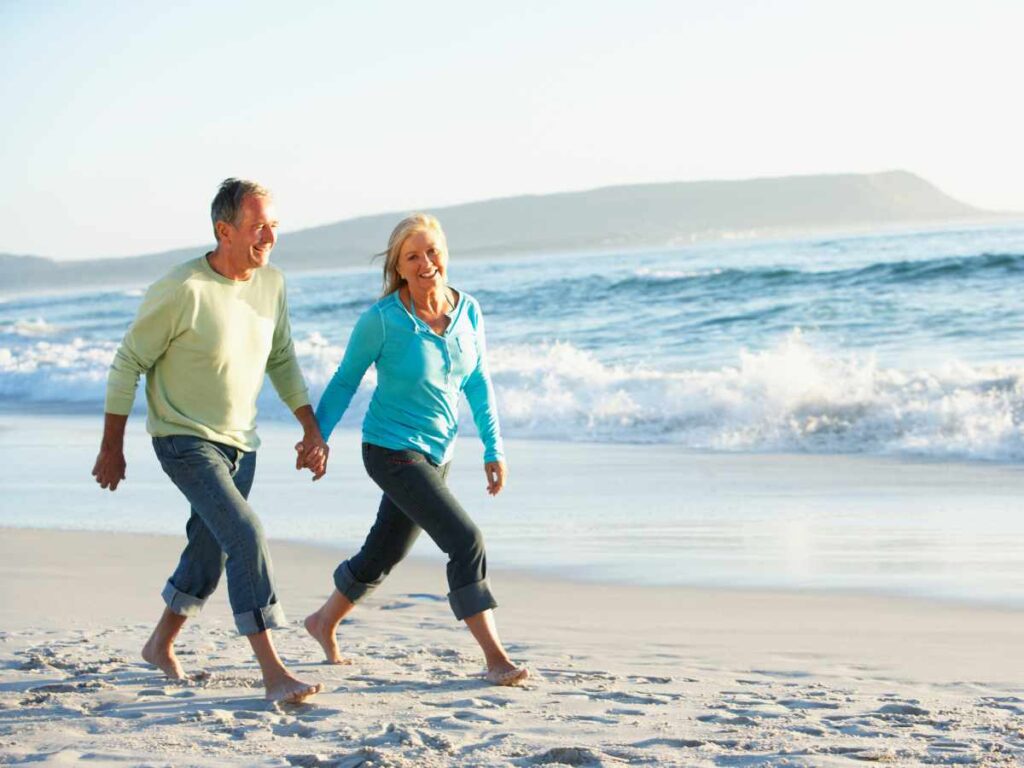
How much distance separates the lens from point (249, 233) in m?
4.14

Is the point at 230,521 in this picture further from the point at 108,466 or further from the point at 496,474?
the point at 496,474

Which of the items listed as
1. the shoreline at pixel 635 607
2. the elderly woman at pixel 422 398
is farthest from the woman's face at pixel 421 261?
the shoreline at pixel 635 607

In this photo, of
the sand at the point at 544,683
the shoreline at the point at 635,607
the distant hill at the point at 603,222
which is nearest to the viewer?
the sand at the point at 544,683

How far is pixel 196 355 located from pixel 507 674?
144cm

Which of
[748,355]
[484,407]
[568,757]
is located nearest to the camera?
[568,757]

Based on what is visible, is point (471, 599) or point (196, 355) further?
point (471, 599)

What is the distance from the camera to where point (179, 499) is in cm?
886

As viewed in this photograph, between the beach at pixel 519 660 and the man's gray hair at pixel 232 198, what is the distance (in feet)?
4.99

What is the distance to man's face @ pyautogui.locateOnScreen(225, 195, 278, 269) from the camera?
4.13 metres

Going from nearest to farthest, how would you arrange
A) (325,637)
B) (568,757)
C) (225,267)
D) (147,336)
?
(568,757)
(147,336)
(225,267)
(325,637)

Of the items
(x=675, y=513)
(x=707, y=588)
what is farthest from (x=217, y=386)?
(x=675, y=513)

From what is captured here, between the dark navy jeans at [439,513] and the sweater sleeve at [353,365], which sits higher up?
the sweater sleeve at [353,365]

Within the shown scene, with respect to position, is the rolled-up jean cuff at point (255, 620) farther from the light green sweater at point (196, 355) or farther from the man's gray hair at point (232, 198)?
the man's gray hair at point (232, 198)

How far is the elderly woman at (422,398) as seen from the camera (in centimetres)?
436
